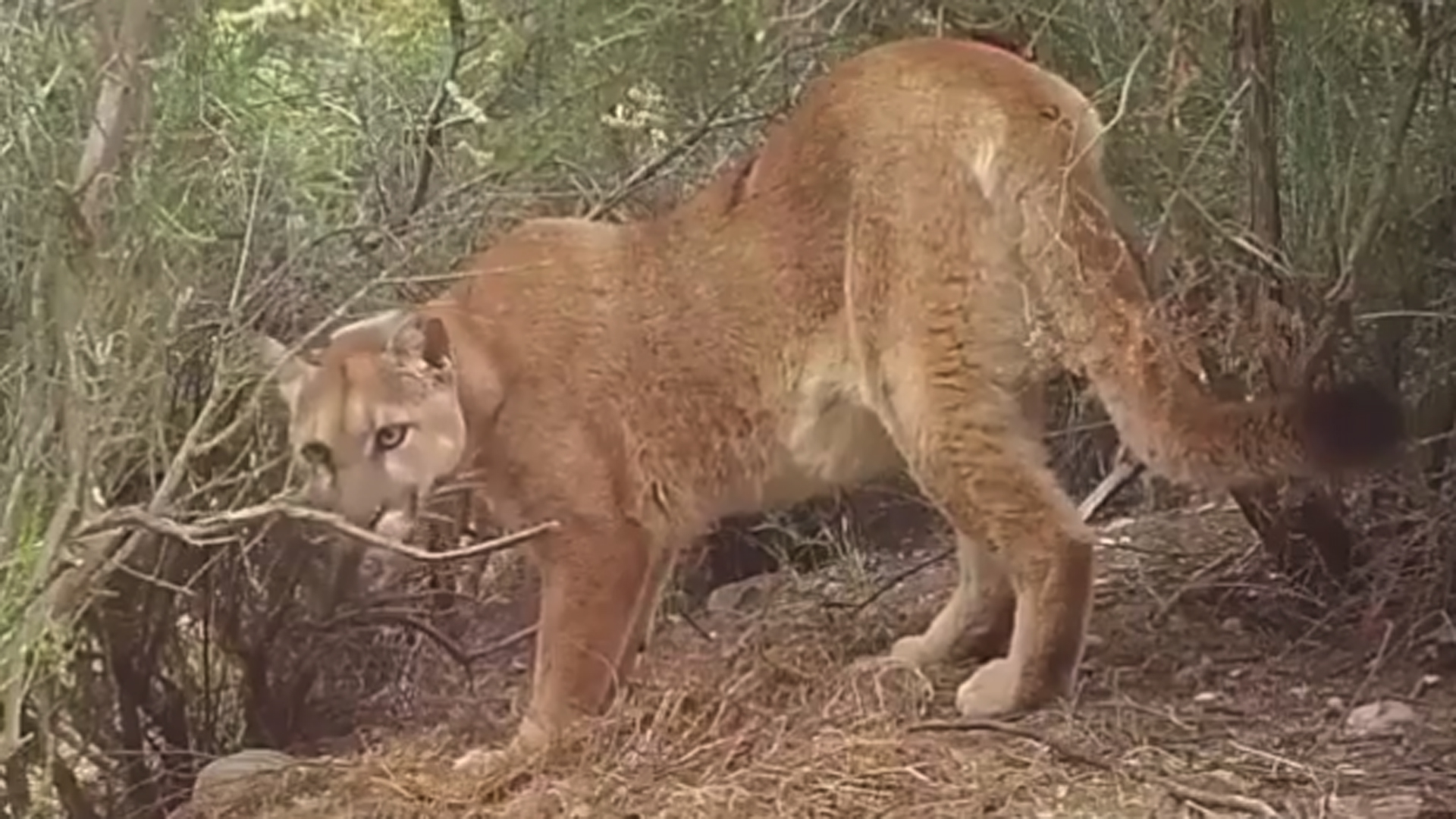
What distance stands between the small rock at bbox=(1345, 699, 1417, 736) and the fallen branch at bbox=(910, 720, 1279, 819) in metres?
0.49

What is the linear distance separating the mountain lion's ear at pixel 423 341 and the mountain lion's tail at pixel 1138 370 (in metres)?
1.10

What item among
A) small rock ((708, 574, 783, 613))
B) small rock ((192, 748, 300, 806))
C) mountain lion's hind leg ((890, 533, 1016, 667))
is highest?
mountain lion's hind leg ((890, 533, 1016, 667))

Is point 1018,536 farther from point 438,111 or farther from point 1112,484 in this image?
point 438,111

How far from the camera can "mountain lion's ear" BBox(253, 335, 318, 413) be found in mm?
3900

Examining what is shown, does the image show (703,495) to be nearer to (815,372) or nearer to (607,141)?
(815,372)

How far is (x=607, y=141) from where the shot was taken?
202 inches

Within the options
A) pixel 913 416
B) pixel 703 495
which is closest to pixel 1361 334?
pixel 913 416

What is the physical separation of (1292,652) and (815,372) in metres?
1.08

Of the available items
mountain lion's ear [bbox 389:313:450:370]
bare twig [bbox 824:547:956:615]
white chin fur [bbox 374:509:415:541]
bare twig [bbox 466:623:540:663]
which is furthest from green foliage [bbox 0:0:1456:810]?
bare twig [bbox 824:547:956:615]

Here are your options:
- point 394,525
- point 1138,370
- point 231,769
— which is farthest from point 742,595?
point 1138,370

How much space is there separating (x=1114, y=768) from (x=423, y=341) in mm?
1527

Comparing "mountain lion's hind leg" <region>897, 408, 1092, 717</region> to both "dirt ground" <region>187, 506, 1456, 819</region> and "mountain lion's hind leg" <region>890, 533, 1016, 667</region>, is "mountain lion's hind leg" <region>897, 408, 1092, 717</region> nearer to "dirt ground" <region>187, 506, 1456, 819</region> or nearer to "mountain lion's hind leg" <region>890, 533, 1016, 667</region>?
"dirt ground" <region>187, 506, 1456, 819</region>

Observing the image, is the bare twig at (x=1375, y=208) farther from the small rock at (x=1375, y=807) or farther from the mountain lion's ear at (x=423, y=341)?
the mountain lion's ear at (x=423, y=341)

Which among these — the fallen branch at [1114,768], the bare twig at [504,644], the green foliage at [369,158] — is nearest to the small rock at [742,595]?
the bare twig at [504,644]
